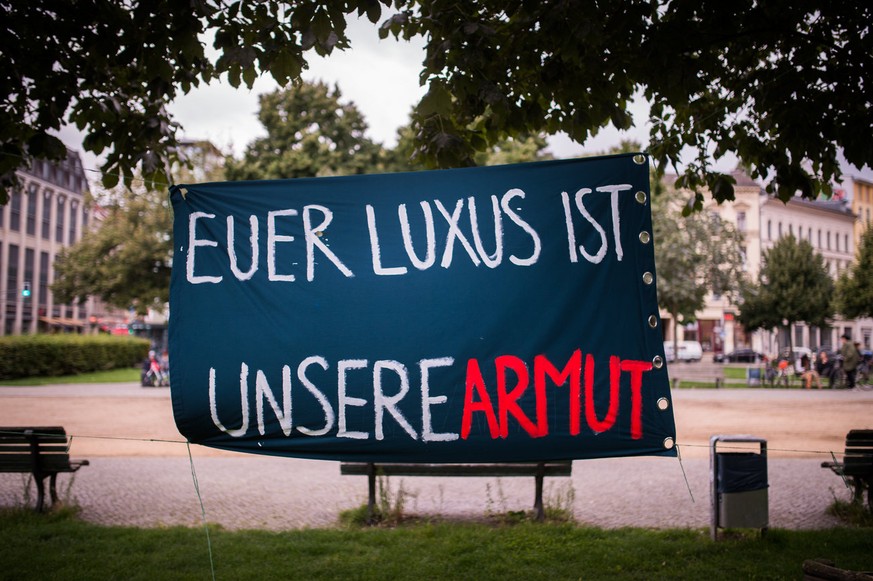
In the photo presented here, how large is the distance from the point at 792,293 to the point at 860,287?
6.07 metres

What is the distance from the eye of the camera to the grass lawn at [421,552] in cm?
538

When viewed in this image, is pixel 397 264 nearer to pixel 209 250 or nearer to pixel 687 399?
pixel 209 250

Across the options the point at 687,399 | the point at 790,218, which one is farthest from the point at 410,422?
the point at 790,218

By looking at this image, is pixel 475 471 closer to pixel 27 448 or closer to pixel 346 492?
pixel 346 492

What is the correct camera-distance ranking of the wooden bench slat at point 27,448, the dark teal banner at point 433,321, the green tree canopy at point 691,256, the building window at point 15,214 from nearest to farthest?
the dark teal banner at point 433,321 < the wooden bench slat at point 27,448 < the green tree canopy at point 691,256 < the building window at point 15,214

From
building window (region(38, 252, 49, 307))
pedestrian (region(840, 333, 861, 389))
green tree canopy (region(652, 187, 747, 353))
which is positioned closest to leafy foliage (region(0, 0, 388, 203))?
pedestrian (region(840, 333, 861, 389))

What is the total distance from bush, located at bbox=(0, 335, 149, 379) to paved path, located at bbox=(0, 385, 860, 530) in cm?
2106

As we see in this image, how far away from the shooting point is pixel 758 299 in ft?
145

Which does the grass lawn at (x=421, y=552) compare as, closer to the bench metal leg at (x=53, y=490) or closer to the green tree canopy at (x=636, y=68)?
the bench metal leg at (x=53, y=490)

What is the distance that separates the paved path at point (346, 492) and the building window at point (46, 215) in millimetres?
54391

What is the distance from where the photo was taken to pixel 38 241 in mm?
57156

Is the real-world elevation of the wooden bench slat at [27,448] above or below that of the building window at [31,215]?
below

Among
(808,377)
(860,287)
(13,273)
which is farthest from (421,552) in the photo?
(13,273)

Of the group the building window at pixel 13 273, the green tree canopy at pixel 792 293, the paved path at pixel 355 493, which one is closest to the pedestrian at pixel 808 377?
the paved path at pixel 355 493
